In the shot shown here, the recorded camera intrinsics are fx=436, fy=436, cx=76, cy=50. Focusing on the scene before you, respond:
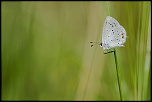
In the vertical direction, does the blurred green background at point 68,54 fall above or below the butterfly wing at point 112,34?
below

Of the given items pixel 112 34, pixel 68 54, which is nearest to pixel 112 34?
pixel 112 34

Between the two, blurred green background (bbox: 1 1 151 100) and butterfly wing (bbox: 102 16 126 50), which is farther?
blurred green background (bbox: 1 1 151 100)

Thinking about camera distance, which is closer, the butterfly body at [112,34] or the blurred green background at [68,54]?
the butterfly body at [112,34]

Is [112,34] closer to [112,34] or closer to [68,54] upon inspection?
[112,34]

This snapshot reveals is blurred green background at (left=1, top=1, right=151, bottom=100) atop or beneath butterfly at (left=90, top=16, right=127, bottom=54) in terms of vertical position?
beneath

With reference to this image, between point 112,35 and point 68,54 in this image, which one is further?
point 68,54

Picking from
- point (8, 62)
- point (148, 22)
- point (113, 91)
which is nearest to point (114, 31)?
point (148, 22)
